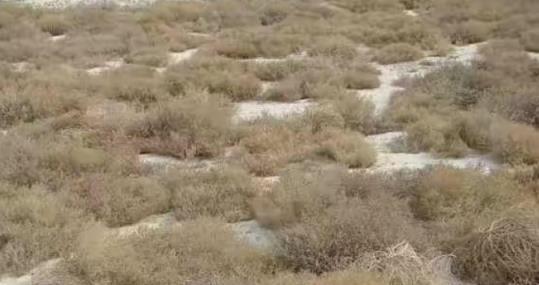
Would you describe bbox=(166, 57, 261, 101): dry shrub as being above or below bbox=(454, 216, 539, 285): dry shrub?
below

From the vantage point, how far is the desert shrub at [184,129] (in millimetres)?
9016

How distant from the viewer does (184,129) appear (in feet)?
30.8

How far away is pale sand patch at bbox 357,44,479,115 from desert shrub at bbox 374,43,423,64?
0.37 ft

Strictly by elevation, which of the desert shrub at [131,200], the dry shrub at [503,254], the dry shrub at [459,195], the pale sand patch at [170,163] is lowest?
the pale sand patch at [170,163]

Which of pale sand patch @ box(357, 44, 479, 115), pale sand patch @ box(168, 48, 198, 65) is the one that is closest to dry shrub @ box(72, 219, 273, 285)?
pale sand patch @ box(357, 44, 479, 115)

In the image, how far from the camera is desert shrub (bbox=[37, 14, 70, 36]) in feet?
55.1

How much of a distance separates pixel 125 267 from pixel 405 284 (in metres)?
2.15

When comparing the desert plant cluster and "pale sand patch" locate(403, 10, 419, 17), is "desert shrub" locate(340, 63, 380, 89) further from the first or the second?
"pale sand patch" locate(403, 10, 419, 17)

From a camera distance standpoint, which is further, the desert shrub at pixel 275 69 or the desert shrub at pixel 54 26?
the desert shrub at pixel 54 26

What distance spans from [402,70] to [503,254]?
7896 millimetres

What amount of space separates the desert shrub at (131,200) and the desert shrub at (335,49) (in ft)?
22.2

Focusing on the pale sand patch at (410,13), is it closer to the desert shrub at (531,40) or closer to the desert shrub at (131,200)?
the desert shrub at (531,40)

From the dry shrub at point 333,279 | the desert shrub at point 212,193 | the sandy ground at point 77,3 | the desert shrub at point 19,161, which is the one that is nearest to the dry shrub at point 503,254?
the dry shrub at point 333,279

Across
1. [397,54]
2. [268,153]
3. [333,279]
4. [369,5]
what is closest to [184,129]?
[268,153]
